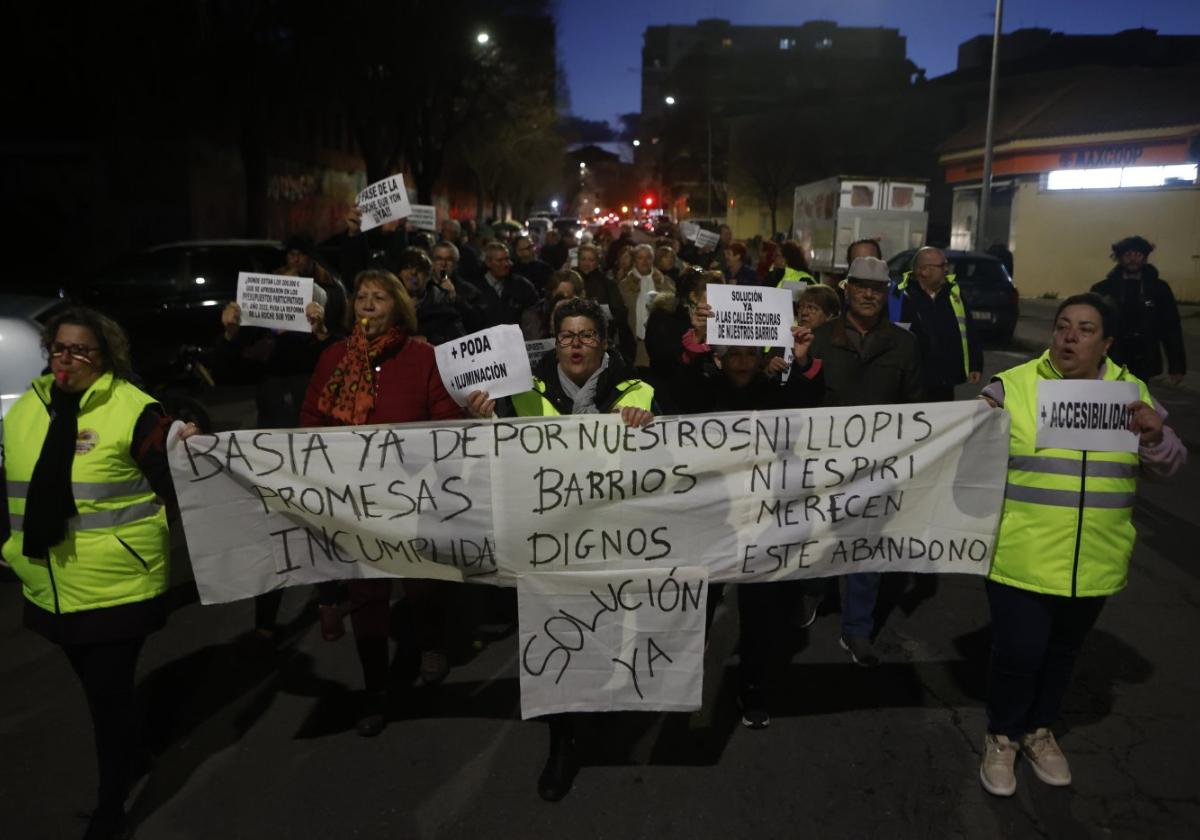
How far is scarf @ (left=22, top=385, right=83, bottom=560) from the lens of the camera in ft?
10.1

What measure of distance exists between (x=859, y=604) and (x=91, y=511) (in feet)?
11.1

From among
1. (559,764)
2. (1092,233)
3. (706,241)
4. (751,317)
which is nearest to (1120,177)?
(1092,233)

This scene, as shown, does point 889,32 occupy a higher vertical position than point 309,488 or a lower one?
higher

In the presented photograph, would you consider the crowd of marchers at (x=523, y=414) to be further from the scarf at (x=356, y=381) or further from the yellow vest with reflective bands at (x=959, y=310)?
the yellow vest with reflective bands at (x=959, y=310)

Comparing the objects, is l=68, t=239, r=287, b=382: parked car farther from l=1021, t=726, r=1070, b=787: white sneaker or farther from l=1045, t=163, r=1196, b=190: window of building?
l=1045, t=163, r=1196, b=190: window of building

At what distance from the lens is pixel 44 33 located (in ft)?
57.5

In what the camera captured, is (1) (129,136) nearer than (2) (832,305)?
No

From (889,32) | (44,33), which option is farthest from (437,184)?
(889,32)

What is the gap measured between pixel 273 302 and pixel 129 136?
2064cm

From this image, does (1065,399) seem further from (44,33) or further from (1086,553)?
(44,33)

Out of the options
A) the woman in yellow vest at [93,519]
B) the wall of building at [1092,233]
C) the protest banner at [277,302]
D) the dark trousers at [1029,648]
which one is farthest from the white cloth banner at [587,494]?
the wall of building at [1092,233]

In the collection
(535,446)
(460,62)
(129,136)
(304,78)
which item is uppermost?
(460,62)

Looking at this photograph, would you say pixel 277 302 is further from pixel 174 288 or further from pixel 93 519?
pixel 174 288

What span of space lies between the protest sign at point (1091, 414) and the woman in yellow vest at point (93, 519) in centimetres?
306
